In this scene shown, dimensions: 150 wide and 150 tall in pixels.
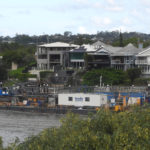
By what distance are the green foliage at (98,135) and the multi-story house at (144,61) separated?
28.0m

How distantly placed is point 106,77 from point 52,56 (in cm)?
1213

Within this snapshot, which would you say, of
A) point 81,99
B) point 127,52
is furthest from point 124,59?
point 81,99

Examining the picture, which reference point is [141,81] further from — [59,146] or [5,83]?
[59,146]

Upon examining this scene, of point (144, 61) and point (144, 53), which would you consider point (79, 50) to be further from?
point (144, 61)

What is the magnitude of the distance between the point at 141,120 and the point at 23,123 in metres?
13.1

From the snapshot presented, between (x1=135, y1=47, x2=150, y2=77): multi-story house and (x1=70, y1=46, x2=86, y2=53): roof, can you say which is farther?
(x1=70, y1=46, x2=86, y2=53): roof

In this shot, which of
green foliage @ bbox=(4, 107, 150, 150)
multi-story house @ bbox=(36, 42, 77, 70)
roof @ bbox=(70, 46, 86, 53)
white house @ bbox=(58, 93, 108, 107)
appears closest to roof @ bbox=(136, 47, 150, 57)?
roof @ bbox=(70, 46, 86, 53)

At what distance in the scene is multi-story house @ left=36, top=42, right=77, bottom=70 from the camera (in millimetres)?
52000

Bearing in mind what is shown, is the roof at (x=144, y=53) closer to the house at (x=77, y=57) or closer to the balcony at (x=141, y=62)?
the balcony at (x=141, y=62)

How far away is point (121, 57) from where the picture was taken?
48125 millimetres

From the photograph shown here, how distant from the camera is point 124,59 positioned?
48031mm

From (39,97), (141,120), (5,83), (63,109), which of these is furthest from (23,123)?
(5,83)

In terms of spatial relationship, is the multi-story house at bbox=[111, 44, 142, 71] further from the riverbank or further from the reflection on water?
the reflection on water

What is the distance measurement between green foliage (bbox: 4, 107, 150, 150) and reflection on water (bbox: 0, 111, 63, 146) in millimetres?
7436
